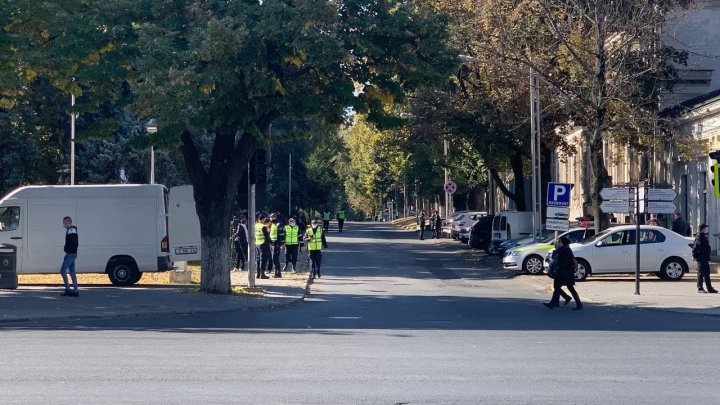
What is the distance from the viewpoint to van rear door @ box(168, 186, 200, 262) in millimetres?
30281

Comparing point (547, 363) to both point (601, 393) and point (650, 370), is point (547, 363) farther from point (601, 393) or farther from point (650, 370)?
point (601, 393)

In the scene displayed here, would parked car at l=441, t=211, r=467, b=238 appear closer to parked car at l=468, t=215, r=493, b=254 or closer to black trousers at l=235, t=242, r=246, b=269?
parked car at l=468, t=215, r=493, b=254

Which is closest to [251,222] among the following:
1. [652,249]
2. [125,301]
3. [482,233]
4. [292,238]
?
[125,301]

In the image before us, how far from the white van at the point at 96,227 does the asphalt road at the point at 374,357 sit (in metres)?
6.81

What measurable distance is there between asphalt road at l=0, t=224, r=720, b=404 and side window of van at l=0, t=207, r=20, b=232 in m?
9.52

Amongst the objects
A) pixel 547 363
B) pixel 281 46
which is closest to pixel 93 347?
pixel 547 363

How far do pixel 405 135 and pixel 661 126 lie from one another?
1351 centimetres

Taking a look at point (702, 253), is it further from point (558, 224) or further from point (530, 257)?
point (530, 257)

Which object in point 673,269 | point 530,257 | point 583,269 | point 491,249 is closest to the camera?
point 673,269

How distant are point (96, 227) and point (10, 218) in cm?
231

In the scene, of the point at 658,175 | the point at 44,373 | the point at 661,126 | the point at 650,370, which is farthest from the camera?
the point at 658,175

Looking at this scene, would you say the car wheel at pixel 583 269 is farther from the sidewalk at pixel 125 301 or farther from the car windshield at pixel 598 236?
the sidewalk at pixel 125 301

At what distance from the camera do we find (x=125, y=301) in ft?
77.8

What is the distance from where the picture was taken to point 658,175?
43.5 meters
